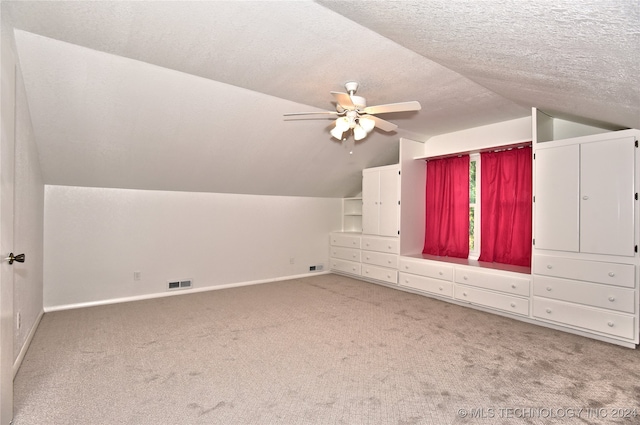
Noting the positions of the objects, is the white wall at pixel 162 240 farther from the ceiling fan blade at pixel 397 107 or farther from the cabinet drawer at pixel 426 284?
the ceiling fan blade at pixel 397 107

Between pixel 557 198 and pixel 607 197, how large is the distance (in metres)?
0.40

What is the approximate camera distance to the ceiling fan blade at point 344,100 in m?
2.50

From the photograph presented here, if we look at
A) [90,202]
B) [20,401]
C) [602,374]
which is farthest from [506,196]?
[90,202]

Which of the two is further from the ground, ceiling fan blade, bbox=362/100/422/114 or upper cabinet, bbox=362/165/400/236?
ceiling fan blade, bbox=362/100/422/114

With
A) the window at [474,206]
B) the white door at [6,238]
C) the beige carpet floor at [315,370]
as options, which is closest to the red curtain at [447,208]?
the window at [474,206]

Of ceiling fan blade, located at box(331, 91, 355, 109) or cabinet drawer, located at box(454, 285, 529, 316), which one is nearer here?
ceiling fan blade, located at box(331, 91, 355, 109)

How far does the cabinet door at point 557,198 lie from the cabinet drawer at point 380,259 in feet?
6.41

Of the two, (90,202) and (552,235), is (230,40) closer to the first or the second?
(90,202)

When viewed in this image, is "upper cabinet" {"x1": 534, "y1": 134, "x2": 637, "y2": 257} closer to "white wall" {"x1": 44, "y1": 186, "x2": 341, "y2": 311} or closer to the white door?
"white wall" {"x1": 44, "y1": 186, "x2": 341, "y2": 311}

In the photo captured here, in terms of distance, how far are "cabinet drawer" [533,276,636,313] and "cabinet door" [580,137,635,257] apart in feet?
1.10

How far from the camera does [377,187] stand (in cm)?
524

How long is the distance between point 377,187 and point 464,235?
151 centimetres

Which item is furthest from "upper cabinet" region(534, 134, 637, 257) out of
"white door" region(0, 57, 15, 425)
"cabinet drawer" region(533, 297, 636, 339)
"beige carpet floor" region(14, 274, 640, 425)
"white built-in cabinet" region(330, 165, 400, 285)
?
"white door" region(0, 57, 15, 425)

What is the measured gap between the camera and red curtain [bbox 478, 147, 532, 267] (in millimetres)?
3990
